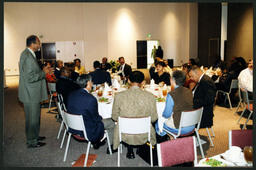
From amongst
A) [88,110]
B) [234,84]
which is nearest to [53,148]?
[88,110]

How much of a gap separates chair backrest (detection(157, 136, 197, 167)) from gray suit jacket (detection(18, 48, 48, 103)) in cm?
260

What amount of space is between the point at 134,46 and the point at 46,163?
12381mm

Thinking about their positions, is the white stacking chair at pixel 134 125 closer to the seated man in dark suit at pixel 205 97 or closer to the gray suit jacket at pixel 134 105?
the gray suit jacket at pixel 134 105

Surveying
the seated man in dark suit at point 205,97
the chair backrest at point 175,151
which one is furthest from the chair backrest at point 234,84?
the chair backrest at point 175,151

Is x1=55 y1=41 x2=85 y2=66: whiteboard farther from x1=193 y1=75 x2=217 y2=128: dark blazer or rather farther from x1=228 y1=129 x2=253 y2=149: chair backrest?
x1=228 y1=129 x2=253 y2=149: chair backrest

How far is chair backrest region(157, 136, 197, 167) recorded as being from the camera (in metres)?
2.16

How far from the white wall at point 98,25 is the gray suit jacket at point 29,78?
10.9 meters

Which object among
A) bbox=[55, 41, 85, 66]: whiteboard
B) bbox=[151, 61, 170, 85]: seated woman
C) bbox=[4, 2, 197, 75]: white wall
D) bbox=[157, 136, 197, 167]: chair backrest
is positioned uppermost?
bbox=[4, 2, 197, 75]: white wall

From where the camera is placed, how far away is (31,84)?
3908 millimetres

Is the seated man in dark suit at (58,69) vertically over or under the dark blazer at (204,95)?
over

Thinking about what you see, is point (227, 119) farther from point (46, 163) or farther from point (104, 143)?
point (46, 163)

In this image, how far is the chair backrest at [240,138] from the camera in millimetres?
2354

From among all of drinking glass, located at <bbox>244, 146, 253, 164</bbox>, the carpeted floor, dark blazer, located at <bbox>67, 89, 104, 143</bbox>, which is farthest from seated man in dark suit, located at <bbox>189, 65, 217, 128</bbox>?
drinking glass, located at <bbox>244, 146, 253, 164</bbox>

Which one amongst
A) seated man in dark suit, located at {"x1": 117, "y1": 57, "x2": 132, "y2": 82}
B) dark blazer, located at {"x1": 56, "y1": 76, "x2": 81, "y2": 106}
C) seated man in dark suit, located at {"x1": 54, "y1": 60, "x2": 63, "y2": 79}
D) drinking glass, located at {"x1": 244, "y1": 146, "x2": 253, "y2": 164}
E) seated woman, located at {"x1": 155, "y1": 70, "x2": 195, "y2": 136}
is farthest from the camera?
seated man in dark suit, located at {"x1": 117, "y1": 57, "x2": 132, "y2": 82}
